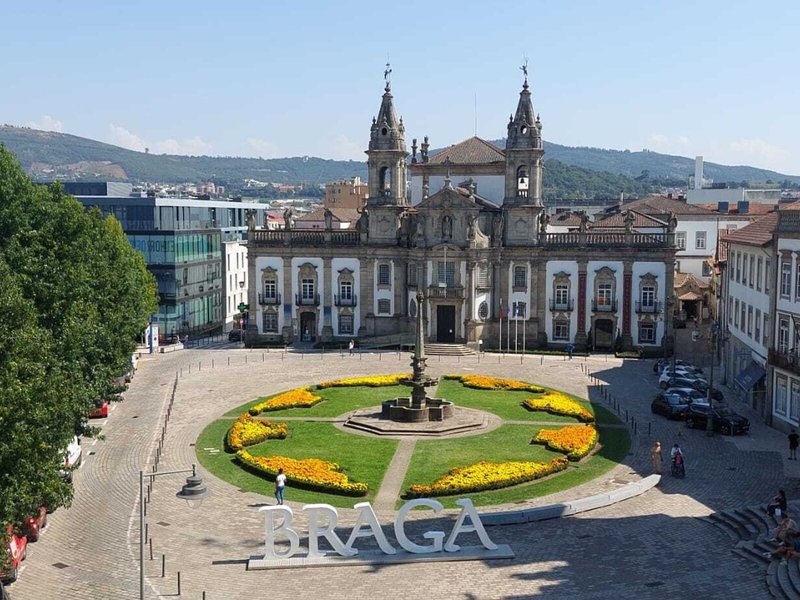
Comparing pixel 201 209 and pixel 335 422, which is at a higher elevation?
pixel 201 209

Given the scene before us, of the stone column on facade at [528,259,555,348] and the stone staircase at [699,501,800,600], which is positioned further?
the stone column on facade at [528,259,555,348]

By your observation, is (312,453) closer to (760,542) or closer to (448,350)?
(760,542)

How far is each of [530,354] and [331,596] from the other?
54.0 m

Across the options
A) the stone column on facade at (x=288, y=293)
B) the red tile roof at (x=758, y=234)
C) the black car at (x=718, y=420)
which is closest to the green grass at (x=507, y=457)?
the black car at (x=718, y=420)

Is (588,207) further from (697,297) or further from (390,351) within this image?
(390,351)

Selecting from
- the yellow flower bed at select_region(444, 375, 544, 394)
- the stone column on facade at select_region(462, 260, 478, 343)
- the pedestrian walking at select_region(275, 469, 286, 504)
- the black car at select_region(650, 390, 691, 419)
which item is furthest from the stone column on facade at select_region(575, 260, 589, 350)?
the pedestrian walking at select_region(275, 469, 286, 504)

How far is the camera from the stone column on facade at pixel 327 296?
279 ft

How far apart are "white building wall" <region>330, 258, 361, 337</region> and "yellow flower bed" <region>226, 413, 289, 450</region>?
118ft

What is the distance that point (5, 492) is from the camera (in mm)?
25281

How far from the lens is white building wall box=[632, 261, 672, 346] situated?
263 feet

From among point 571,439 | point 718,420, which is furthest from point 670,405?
point 571,439

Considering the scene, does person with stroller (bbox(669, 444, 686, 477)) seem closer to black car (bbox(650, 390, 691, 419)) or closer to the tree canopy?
black car (bbox(650, 390, 691, 419))

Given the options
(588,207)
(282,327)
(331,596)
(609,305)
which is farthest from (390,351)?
(588,207)

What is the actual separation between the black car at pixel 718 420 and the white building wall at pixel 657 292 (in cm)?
3056
